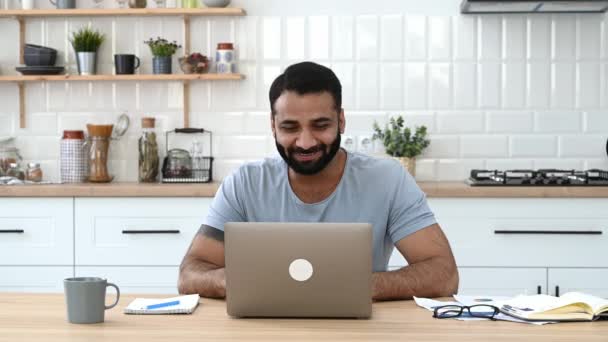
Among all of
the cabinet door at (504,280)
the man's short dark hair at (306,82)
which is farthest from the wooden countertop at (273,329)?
the cabinet door at (504,280)

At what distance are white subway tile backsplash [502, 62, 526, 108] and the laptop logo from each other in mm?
2965

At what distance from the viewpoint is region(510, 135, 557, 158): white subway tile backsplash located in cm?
473

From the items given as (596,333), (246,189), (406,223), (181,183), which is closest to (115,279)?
(181,183)

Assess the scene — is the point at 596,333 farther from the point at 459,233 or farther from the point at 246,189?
the point at 459,233

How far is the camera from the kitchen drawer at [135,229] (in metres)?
4.21

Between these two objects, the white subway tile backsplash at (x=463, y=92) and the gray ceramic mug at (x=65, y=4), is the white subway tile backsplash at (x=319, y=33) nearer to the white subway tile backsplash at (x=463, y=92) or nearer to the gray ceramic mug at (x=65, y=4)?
the white subway tile backsplash at (x=463, y=92)

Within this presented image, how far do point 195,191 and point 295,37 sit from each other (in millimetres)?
1033

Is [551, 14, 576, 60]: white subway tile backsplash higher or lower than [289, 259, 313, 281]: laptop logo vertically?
higher

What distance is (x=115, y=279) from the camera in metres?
4.22

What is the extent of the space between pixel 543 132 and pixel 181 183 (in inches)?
69.3

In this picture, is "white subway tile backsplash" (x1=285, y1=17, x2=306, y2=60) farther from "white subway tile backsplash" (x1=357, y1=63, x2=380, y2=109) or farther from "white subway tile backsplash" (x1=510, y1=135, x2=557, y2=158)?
"white subway tile backsplash" (x1=510, y1=135, x2=557, y2=158)

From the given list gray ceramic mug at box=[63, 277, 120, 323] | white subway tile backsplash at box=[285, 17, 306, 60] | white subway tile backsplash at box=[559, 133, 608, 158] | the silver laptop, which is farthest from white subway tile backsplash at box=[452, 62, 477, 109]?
gray ceramic mug at box=[63, 277, 120, 323]

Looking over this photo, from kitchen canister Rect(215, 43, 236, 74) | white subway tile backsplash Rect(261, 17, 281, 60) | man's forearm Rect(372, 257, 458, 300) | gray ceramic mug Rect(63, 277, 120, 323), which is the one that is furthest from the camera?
white subway tile backsplash Rect(261, 17, 281, 60)

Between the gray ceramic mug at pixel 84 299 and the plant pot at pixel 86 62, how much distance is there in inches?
114
